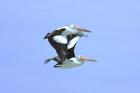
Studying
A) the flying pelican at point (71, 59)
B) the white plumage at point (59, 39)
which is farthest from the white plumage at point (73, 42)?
the white plumage at point (59, 39)

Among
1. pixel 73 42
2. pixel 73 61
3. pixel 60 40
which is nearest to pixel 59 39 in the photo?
pixel 60 40

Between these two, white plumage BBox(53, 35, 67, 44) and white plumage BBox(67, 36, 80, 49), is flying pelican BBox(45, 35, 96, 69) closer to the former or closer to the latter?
white plumage BBox(67, 36, 80, 49)

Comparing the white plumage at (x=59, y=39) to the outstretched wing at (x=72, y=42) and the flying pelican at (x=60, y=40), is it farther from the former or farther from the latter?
the outstretched wing at (x=72, y=42)

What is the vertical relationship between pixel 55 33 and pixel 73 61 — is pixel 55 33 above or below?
above

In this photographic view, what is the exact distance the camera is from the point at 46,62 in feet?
266

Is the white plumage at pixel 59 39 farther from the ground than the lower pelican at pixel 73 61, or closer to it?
farther from the ground

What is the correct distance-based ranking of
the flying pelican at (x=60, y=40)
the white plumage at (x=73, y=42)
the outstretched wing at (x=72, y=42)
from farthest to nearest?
the white plumage at (x=73, y=42) → the outstretched wing at (x=72, y=42) → the flying pelican at (x=60, y=40)

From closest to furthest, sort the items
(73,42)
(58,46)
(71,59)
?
1. (58,46)
2. (71,59)
3. (73,42)

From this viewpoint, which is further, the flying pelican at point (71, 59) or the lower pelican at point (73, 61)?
the flying pelican at point (71, 59)

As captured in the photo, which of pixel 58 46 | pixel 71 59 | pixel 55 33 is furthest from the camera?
pixel 71 59

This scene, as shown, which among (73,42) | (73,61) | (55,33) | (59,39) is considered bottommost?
(73,61)

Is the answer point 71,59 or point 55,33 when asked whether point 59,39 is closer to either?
point 55,33

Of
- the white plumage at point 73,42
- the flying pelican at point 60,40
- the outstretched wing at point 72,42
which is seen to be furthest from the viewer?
the white plumage at point 73,42

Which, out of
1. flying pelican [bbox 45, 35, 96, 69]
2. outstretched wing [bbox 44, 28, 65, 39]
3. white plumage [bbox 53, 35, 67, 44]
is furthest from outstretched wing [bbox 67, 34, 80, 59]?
white plumage [bbox 53, 35, 67, 44]
